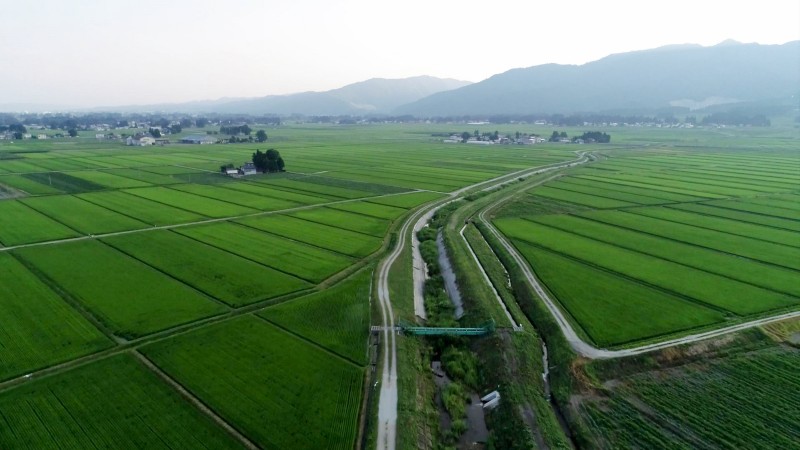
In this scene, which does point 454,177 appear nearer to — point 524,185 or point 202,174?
point 524,185

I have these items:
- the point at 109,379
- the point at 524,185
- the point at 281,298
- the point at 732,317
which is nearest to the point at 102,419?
the point at 109,379

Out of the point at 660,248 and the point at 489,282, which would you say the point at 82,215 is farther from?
the point at 660,248

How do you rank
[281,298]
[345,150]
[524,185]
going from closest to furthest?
[281,298], [524,185], [345,150]

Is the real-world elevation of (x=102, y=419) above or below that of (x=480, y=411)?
above

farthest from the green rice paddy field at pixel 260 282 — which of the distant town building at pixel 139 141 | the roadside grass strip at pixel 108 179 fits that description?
the distant town building at pixel 139 141

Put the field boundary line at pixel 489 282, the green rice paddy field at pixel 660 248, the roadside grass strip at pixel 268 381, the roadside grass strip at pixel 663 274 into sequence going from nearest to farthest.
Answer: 1. the roadside grass strip at pixel 268 381
2. the field boundary line at pixel 489 282
3. the green rice paddy field at pixel 660 248
4. the roadside grass strip at pixel 663 274

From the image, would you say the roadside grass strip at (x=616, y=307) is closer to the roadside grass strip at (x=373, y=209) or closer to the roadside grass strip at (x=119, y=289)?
the roadside grass strip at (x=373, y=209)
